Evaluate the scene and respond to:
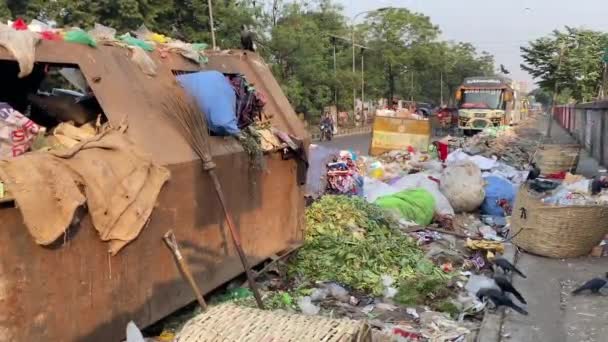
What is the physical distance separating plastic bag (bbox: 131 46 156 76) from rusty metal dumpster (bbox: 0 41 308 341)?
0.16 feet

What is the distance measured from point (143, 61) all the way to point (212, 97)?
475mm

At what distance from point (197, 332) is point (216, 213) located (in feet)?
5.27

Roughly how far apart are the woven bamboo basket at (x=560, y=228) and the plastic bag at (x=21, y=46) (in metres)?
4.67

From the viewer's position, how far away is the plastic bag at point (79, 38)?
133 inches

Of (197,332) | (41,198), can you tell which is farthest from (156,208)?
(197,332)

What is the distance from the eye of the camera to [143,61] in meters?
3.86

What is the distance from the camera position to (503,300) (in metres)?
4.33

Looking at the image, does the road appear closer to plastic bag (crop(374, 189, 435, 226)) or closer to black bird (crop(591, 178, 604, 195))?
plastic bag (crop(374, 189, 435, 226))

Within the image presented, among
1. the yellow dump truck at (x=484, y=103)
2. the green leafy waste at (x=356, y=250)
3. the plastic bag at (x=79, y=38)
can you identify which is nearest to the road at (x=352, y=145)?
the yellow dump truck at (x=484, y=103)

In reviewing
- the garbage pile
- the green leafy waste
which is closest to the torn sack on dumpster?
the green leafy waste

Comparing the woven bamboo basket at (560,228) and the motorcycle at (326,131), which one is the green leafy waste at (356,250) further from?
the motorcycle at (326,131)

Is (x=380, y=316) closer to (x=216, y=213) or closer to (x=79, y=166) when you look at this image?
(x=216, y=213)

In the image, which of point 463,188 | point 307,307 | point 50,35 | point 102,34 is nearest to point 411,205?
point 463,188

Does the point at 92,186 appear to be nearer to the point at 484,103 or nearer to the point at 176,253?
the point at 176,253
